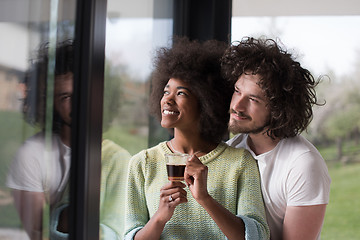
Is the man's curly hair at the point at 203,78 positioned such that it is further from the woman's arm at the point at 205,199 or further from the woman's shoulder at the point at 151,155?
the woman's arm at the point at 205,199

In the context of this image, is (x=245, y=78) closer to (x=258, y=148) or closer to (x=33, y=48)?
(x=258, y=148)

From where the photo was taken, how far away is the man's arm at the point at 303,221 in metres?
1.90

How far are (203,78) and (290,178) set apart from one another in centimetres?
60

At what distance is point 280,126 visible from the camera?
1.93 metres

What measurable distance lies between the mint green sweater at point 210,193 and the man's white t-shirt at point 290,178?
74 mm

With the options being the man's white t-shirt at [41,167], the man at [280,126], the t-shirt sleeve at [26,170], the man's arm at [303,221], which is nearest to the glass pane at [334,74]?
the man at [280,126]

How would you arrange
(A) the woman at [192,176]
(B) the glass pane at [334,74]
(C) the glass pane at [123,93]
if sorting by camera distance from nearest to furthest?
(A) the woman at [192,176], (C) the glass pane at [123,93], (B) the glass pane at [334,74]

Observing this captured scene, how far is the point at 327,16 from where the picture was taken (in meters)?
3.80

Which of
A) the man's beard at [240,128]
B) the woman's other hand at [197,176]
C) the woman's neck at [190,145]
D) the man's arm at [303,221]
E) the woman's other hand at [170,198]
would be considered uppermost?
the man's beard at [240,128]

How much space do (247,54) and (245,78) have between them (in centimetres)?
13

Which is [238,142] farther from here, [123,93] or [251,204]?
[123,93]

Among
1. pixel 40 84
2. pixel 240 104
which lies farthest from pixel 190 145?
pixel 40 84

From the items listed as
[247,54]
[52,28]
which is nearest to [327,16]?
[247,54]

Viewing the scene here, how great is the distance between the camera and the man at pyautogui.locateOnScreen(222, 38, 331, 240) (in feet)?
6.24
